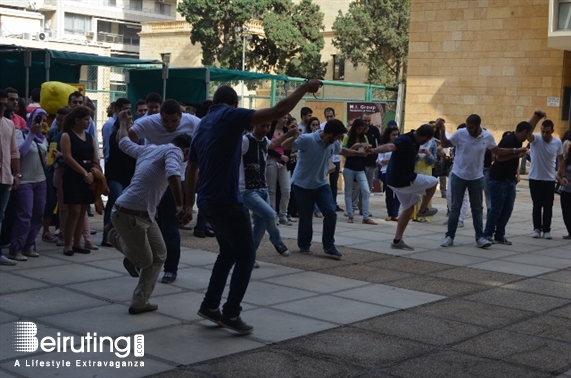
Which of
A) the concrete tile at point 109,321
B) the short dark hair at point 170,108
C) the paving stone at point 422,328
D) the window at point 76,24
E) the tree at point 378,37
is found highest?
the window at point 76,24

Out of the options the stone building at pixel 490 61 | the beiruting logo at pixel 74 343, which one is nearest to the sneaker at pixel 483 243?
the beiruting logo at pixel 74 343

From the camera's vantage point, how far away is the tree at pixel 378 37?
48594 millimetres

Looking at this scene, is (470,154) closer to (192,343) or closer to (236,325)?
(236,325)

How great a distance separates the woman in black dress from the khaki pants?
2649mm

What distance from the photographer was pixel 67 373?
17.8 feet

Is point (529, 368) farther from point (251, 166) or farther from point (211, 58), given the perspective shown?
point (211, 58)

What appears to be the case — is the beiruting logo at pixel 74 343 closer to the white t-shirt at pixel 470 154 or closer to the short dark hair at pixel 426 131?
the short dark hair at pixel 426 131

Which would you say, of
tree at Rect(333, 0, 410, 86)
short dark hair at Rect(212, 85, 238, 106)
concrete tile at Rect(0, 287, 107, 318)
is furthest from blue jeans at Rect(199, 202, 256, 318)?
tree at Rect(333, 0, 410, 86)

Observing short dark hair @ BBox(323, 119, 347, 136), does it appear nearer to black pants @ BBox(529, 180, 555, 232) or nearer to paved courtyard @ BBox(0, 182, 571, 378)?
paved courtyard @ BBox(0, 182, 571, 378)

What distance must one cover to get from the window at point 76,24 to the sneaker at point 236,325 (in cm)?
6884

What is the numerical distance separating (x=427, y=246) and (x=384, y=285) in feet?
10.1

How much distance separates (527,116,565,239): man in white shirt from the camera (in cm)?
1291

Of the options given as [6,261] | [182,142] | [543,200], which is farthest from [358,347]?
[543,200]

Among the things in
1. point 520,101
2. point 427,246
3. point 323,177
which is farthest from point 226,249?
point 520,101
